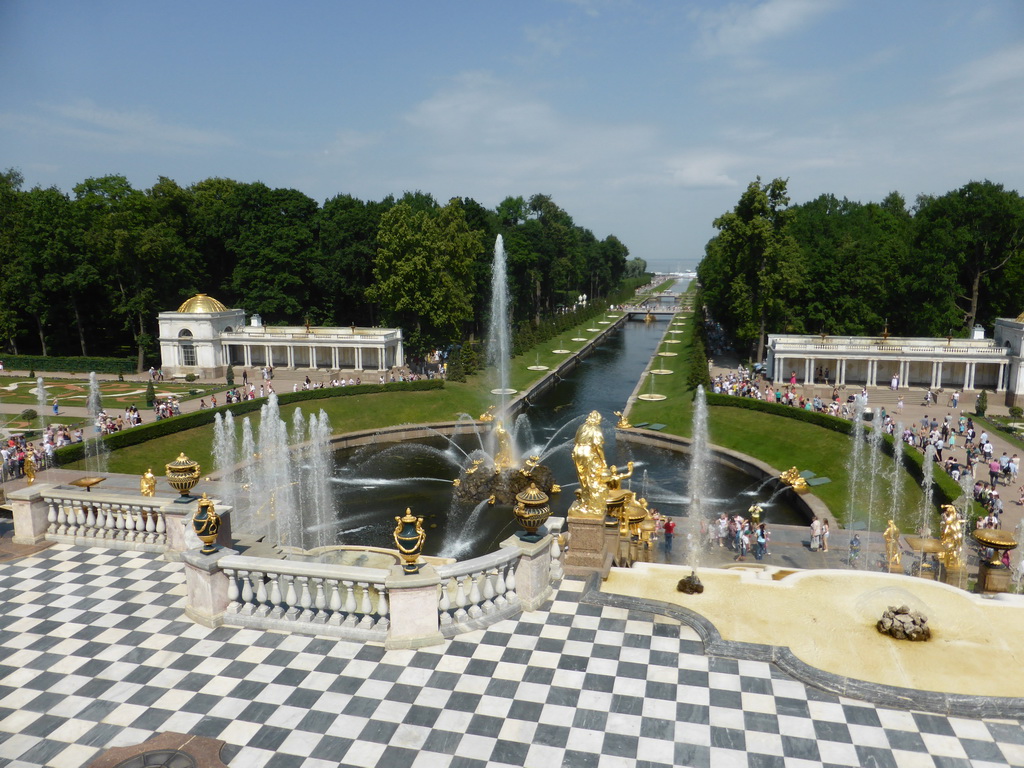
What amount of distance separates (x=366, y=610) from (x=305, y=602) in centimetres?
119

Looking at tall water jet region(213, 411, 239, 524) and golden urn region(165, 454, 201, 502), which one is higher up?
golden urn region(165, 454, 201, 502)

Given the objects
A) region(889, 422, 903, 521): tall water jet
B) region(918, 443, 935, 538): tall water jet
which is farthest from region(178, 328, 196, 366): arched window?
region(918, 443, 935, 538): tall water jet

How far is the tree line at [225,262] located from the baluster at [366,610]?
55.6 meters

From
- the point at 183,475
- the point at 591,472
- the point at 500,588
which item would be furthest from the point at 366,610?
the point at 183,475

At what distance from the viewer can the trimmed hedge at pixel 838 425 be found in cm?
3262

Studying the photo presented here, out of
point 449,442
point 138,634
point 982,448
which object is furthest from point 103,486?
point 982,448

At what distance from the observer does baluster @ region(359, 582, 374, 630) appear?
13.4 m

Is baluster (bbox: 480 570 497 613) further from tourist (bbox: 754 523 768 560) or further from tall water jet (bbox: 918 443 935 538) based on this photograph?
tall water jet (bbox: 918 443 935 538)

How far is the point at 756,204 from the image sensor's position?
65875mm

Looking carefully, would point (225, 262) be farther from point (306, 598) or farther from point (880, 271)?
point (306, 598)

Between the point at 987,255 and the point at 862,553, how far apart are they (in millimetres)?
50479

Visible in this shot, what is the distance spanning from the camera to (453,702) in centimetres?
1142

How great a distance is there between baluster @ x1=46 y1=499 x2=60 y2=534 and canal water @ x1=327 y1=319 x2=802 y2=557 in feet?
45.1

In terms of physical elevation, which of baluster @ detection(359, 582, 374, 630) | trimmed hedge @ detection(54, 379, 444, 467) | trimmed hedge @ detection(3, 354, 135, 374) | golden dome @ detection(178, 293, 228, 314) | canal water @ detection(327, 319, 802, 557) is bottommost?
canal water @ detection(327, 319, 802, 557)
